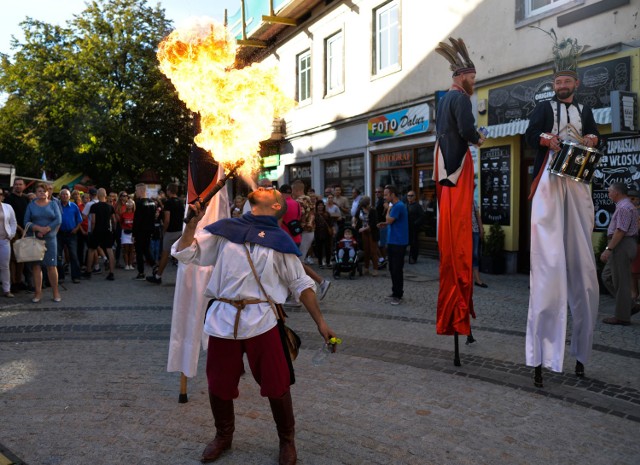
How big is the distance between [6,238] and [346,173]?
12208 millimetres

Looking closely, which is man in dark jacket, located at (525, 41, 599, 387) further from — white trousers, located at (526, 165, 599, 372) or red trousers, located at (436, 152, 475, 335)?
red trousers, located at (436, 152, 475, 335)

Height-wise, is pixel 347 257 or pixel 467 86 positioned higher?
pixel 467 86

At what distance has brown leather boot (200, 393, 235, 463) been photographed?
11.6 ft

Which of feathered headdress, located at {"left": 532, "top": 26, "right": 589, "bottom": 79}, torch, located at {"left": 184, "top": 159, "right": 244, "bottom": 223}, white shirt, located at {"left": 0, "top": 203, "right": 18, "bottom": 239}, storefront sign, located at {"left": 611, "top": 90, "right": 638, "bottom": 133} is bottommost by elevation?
white shirt, located at {"left": 0, "top": 203, "right": 18, "bottom": 239}

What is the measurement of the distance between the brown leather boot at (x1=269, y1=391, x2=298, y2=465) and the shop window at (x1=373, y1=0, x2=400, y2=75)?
47.2 ft

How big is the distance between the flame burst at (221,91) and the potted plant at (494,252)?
9.38 m

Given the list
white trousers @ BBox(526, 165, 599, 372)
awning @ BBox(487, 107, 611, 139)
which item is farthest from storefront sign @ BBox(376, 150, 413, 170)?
white trousers @ BBox(526, 165, 599, 372)

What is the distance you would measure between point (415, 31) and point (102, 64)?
1674 cm

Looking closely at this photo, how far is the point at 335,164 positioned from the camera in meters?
20.9

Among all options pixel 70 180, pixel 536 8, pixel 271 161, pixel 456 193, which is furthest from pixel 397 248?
pixel 70 180

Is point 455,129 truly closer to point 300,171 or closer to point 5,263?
point 5,263

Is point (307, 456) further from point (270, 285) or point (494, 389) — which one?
point (494, 389)

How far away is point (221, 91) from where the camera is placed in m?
3.98

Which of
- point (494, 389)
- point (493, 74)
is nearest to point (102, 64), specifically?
point (493, 74)
